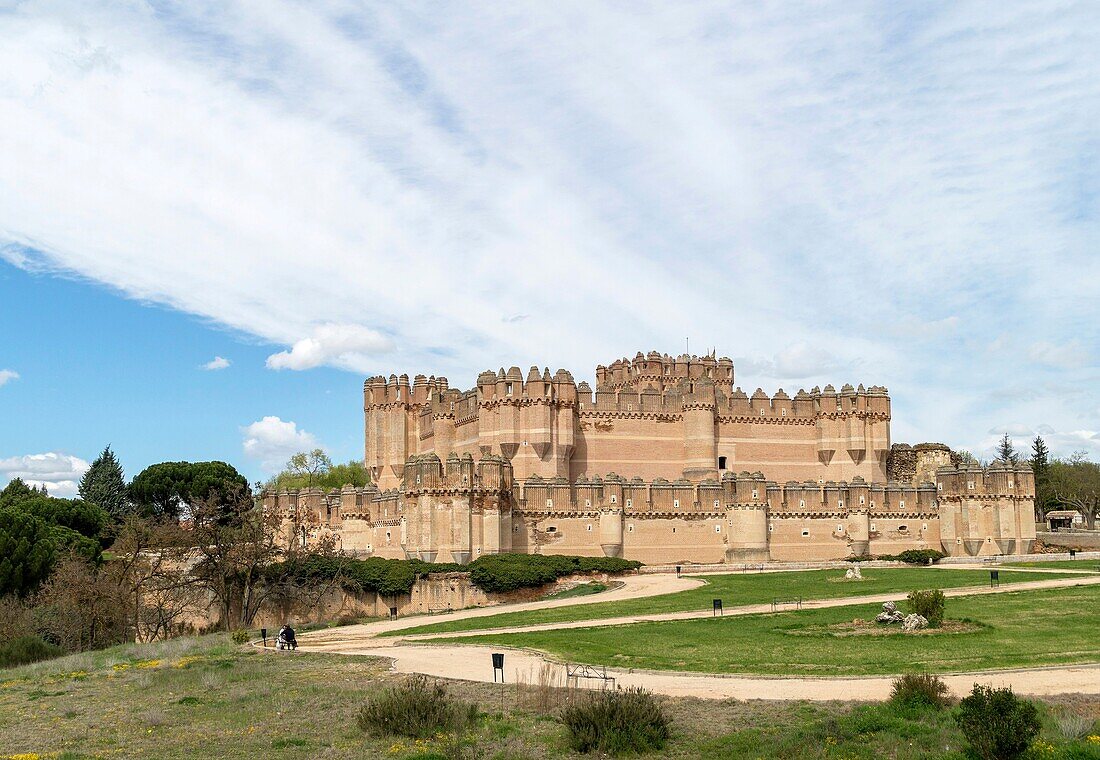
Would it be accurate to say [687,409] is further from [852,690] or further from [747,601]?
[852,690]

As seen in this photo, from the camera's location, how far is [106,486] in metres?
86.4

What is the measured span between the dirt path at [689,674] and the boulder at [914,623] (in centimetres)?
645

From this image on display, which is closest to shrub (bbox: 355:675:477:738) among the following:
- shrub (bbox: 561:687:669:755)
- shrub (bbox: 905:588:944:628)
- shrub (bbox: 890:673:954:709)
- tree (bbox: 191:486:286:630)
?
shrub (bbox: 561:687:669:755)

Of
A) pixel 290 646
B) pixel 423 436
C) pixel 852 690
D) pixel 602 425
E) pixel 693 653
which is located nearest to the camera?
pixel 852 690

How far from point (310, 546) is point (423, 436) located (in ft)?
58.1

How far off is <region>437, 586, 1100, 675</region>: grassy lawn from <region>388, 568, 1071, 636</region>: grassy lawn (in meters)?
4.45

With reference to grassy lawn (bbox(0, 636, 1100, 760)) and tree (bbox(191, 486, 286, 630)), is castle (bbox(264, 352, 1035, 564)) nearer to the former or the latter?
tree (bbox(191, 486, 286, 630))

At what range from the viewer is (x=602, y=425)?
71188 mm

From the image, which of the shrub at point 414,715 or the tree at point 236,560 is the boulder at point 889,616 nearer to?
the shrub at point 414,715

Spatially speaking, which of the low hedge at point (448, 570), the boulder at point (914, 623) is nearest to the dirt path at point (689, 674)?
the boulder at point (914, 623)

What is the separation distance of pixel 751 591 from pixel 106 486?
62.6 m

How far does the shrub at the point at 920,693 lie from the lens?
1883cm

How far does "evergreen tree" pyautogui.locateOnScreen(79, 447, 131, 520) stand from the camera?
3370 inches

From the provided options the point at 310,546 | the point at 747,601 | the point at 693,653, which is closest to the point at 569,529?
the point at 310,546
